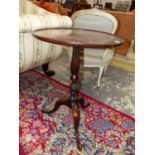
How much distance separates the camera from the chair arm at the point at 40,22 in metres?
1.69

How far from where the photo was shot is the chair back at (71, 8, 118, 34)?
214 centimetres

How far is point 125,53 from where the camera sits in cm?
380

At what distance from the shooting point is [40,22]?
1.81 meters

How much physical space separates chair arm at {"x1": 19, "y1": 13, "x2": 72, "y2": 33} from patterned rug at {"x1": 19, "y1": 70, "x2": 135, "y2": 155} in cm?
68

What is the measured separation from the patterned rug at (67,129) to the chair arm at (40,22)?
68 cm

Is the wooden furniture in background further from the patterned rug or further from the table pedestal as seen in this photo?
the table pedestal

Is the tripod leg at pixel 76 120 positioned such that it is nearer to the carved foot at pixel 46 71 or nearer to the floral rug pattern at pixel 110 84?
the floral rug pattern at pixel 110 84

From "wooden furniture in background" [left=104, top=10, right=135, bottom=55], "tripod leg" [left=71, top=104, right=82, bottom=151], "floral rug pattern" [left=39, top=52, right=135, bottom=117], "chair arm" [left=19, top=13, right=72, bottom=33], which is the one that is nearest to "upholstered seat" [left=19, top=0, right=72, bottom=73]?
"chair arm" [left=19, top=13, right=72, bottom=33]

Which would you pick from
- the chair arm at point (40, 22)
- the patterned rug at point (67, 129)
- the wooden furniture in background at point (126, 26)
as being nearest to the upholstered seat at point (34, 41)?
the chair arm at point (40, 22)
